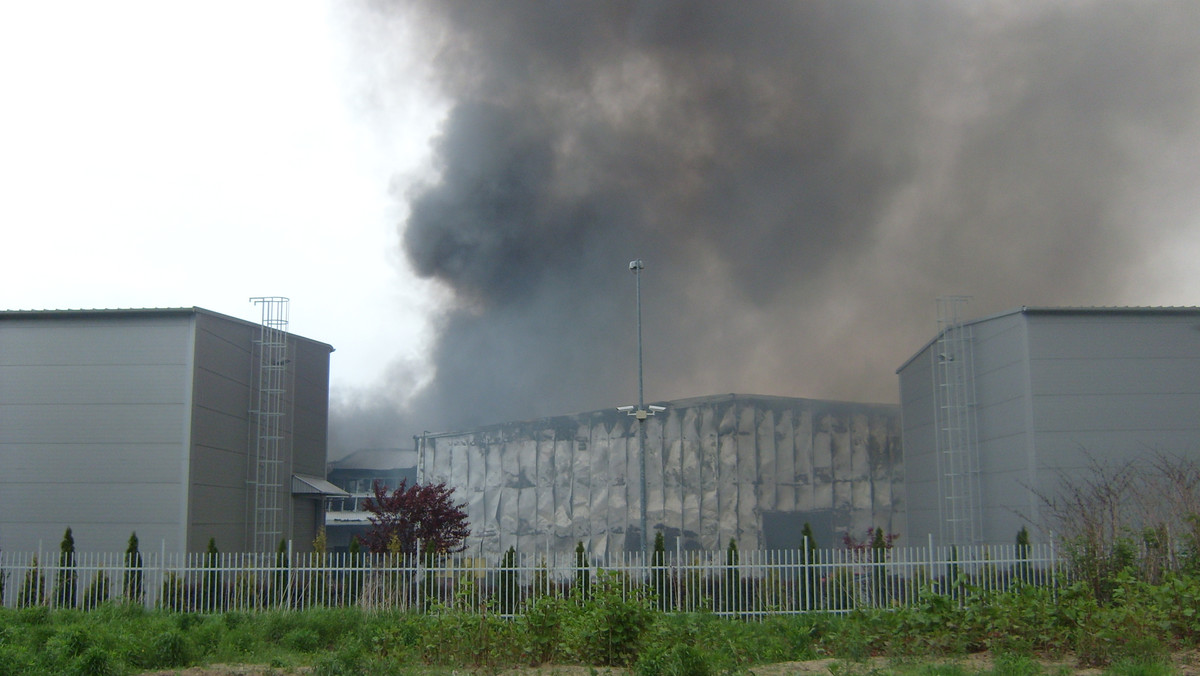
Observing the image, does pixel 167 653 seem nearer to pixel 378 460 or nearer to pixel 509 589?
pixel 509 589

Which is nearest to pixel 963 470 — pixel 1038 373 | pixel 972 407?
pixel 972 407

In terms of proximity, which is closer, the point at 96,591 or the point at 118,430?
the point at 96,591

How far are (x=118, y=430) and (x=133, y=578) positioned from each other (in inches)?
240

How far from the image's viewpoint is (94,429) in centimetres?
2622

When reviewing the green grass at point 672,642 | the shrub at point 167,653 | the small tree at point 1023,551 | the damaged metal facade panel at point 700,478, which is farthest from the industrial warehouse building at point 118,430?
the small tree at point 1023,551

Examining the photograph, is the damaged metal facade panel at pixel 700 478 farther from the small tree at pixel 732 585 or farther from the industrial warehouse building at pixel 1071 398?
the small tree at pixel 732 585

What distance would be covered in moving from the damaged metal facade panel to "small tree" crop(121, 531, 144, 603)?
1628 cm

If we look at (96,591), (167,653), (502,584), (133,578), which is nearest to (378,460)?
(133,578)

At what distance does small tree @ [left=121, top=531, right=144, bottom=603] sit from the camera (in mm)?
19675

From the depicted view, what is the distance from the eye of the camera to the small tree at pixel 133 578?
1967 cm

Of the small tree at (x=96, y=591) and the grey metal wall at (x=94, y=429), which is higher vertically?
the grey metal wall at (x=94, y=429)

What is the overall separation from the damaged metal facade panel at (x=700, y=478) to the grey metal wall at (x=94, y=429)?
1412 cm

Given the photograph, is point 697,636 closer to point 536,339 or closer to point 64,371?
point 64,371

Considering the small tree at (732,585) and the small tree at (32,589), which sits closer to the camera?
the small tree at (732,585)
